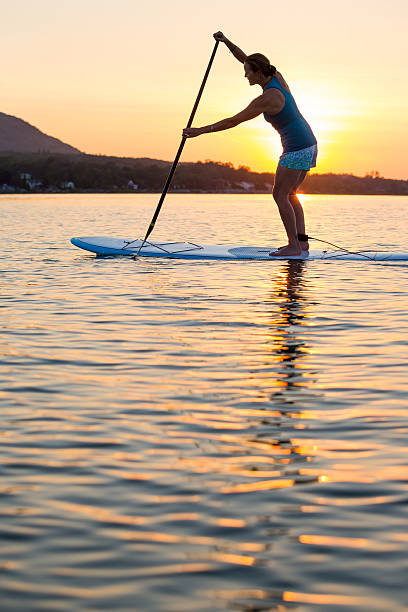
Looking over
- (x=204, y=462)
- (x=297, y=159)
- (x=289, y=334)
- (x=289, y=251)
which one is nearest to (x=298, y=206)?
(x=297, y=159)

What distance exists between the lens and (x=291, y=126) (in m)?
13.5

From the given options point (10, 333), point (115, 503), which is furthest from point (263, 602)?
point (10, 333)

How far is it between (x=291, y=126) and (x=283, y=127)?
0.40ft

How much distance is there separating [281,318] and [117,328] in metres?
1.77

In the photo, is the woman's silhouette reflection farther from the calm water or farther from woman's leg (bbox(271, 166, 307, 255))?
woman's leg (bbox(271, 166, 307, 255))

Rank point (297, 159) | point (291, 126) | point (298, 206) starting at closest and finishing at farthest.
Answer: point (291, 126), point (297, 159), point (298, 206)

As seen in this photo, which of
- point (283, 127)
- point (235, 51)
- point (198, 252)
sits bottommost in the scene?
point (198, 252)

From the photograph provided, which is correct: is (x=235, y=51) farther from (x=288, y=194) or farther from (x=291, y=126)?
(x=288, y=194)

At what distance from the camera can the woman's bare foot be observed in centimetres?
1474

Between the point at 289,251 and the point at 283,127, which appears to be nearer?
the point at 283,127

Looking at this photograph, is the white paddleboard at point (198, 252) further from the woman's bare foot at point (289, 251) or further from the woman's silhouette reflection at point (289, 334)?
the woman's silhouette reflection at point (289, 334)

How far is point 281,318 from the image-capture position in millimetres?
9516

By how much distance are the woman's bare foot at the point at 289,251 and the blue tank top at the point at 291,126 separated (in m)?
1.74

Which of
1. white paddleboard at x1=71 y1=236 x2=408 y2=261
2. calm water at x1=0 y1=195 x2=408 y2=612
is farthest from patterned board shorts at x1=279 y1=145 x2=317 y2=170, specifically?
calm water at x1=0 y1=195 x2=408 y2=612
